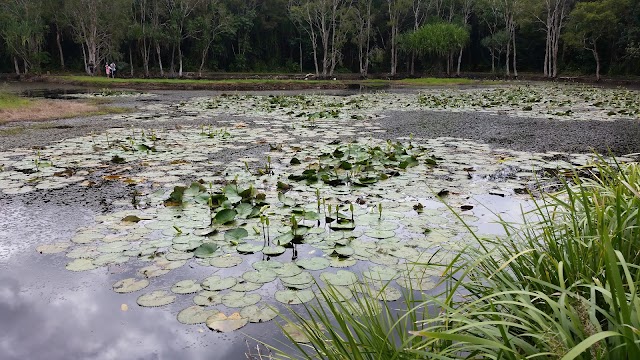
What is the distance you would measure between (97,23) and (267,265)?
112 feet

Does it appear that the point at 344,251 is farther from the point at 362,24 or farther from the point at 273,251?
the point at 362,24

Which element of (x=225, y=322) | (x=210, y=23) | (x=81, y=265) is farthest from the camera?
(x=210, y=23)

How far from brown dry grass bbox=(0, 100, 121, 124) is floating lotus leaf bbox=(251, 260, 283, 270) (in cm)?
1043

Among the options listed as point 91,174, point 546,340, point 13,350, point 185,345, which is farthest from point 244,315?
point 91,174

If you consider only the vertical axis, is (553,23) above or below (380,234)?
above

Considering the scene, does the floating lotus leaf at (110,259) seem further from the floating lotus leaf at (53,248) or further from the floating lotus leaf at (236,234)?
the floating lotus leaf at (236,234)

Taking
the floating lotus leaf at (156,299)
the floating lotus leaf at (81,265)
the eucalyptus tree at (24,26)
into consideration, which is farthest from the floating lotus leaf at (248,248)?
the eucalyptus tree at (24,26)

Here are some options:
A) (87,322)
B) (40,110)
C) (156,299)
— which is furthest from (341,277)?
(40,110)

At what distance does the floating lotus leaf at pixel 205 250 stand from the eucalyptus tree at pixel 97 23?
32.9 meters

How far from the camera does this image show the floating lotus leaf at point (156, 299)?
2662 mm

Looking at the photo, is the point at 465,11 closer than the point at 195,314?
No

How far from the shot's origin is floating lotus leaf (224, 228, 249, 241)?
3.43 m

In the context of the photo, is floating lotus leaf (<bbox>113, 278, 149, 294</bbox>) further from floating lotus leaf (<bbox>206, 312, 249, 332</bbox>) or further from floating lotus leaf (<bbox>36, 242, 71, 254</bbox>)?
floating lotus leaf (<bbox>36, 242, 71, 254</bbox>)

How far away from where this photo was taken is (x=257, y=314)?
99.5 inches
